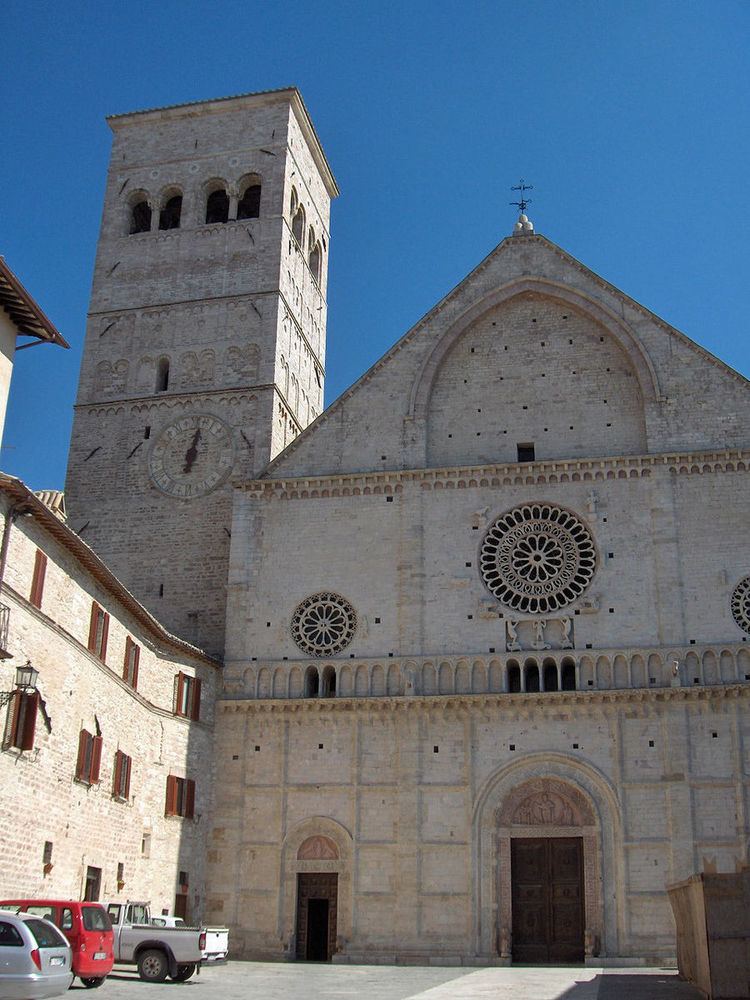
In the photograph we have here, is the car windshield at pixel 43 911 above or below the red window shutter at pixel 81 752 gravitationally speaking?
below

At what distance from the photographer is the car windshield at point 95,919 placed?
1700cm

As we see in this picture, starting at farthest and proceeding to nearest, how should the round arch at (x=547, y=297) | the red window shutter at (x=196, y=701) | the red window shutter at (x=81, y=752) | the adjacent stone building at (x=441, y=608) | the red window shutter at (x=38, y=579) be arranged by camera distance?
1. the round arch at (x=547, y=297)
2. the red window shutter at (x=196, y=701)
3. the adjacent stone building at (x=441, y=608)
4. the red window shutter at (x=81, y=752)
5. the red window shutter at (x=38, y=579)

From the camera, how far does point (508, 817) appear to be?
1092 inches

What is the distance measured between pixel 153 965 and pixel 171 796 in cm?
808

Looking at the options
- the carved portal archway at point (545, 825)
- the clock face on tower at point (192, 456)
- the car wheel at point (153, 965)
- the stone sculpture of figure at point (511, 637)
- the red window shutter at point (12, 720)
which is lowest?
the car wheel at point (153, 965)

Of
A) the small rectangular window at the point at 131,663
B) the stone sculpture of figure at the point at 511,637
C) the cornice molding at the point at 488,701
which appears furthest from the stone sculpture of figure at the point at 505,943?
the small rectangular window at the point at 131,663

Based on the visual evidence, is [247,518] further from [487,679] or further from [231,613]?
[487,679]

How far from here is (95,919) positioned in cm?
1731

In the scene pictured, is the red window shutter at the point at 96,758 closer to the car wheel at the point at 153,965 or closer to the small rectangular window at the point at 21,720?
the small rectangular window at the point at 21,720

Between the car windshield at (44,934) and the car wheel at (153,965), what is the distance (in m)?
4.97

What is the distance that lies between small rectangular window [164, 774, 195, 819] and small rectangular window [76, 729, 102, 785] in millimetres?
3798

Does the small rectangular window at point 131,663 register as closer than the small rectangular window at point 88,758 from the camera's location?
No

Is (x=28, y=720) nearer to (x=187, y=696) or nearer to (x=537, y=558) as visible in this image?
(x=187, y=696)

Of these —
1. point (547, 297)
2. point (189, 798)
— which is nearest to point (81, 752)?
point (189, 798)
